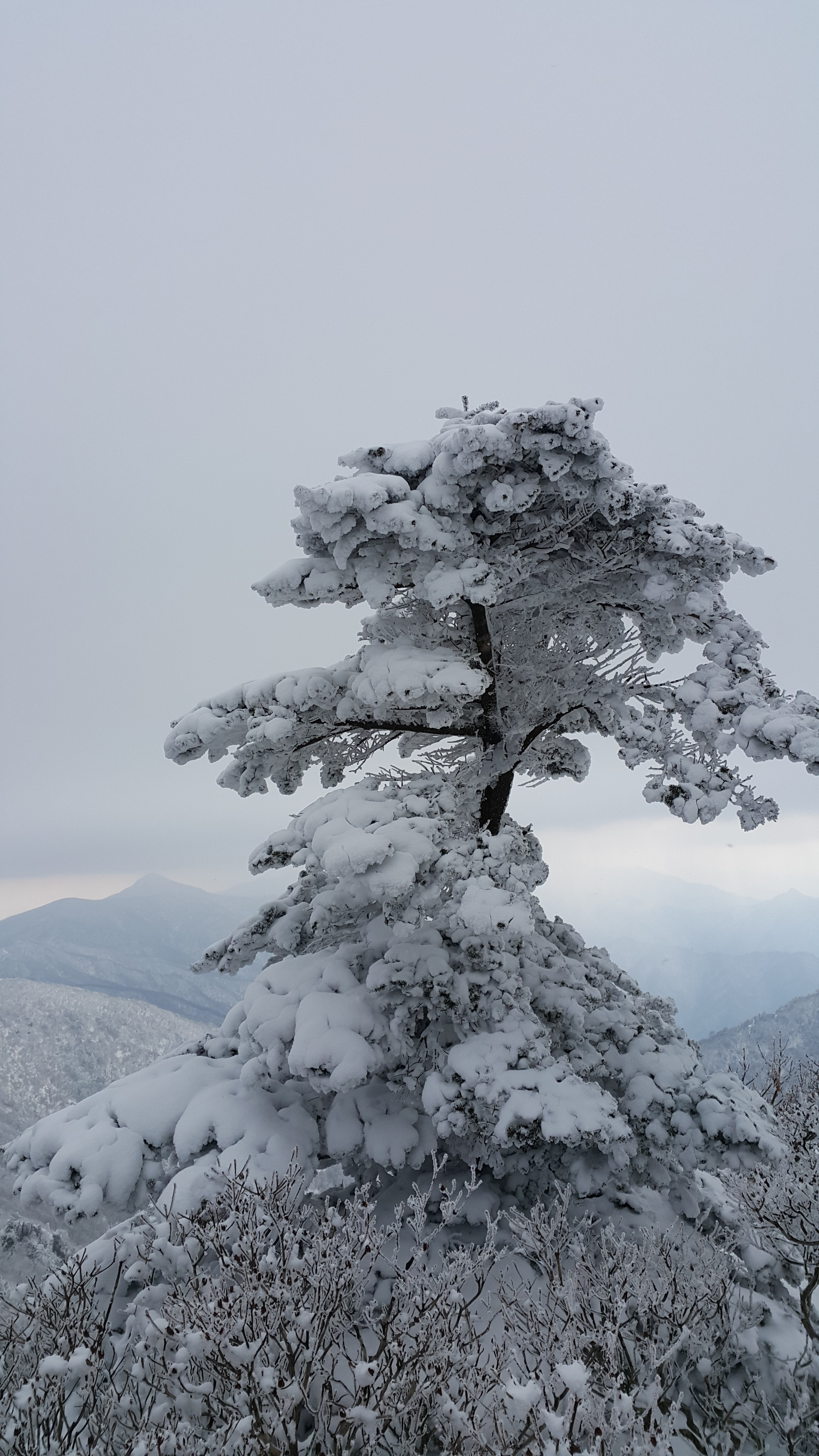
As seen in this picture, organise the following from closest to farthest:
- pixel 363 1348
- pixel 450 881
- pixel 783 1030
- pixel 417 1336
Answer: pixel 363 1348, pixel 417 1336, pixel 450 881, pixel 783 1030

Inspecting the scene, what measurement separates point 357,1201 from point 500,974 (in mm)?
2196

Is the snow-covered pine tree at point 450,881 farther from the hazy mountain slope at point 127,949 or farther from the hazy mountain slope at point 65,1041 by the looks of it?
the hazy mountain slope at point 127,949

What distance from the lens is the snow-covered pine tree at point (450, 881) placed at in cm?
562

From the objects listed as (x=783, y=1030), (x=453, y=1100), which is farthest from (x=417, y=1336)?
(x=783, y=1030)

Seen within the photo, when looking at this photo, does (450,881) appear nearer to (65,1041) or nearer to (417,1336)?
(417,1336)

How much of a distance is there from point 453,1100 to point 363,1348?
2257 mm

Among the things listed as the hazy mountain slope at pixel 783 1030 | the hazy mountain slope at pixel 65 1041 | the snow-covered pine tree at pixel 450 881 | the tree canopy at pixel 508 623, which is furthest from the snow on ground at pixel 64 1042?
the hazy mountain slope at pixel 783 1030

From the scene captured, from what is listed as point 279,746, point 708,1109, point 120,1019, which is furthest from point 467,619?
point 120,1019

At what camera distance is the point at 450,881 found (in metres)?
5.86

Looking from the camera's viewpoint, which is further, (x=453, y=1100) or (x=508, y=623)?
(x=508, y=623)

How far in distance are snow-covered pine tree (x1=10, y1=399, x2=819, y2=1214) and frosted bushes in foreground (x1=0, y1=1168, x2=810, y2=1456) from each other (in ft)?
2.27

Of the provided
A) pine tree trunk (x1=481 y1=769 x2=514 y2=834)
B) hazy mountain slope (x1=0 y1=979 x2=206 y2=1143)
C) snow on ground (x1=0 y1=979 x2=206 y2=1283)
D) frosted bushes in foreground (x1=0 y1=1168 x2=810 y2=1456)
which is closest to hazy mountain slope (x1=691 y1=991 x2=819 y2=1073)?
hazy mountain slope (x1=0 y1=979 x2=206 y2=1143)

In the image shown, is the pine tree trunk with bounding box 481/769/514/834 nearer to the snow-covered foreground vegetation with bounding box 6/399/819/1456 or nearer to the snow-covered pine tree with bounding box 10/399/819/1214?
the snow-covered foreground vegetation with bounding box 6/399/819/1456

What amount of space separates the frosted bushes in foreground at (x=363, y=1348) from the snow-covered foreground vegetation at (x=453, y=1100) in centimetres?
3
